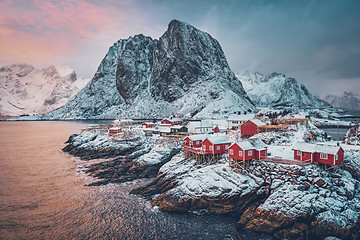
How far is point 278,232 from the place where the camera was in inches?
822

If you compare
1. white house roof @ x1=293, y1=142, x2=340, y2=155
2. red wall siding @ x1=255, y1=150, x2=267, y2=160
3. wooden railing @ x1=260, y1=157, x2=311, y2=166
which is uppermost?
white house roof @ x1=293, y1=142, x2=340, y2=155

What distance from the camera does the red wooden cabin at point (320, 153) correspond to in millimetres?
26250

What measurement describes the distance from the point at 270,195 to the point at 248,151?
7.06 meters

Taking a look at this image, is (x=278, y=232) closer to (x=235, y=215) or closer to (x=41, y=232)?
(x=235, y=215)

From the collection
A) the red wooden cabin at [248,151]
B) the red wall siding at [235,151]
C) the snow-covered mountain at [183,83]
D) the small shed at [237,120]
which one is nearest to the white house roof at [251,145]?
the red wooden cabin at [248,151]

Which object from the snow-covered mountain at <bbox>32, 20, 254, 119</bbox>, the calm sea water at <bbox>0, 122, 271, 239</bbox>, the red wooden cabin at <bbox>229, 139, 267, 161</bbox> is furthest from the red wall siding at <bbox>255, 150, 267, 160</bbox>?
the snow-covered mountain at <bbox>32, 20, 254, 119</bbox>

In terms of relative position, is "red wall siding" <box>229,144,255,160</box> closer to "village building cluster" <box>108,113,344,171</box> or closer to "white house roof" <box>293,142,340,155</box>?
"village building cluster" <box>108,113,344,171</box>

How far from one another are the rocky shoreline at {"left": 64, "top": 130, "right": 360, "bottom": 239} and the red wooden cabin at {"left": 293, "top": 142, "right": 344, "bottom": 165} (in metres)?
1.35

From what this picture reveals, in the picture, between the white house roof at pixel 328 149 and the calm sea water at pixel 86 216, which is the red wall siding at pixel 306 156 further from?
the calm sea water at pixel 86 216

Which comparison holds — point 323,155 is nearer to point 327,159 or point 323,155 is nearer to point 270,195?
point 327,159

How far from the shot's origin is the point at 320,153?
2712 centimetres

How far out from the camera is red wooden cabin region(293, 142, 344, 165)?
26250 millimetres

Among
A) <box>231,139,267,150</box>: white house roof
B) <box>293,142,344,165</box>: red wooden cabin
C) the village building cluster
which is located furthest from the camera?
<box>231,139,267,150</box>: white house roof

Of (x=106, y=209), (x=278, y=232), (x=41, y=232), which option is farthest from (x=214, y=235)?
(x=41, y=232)
